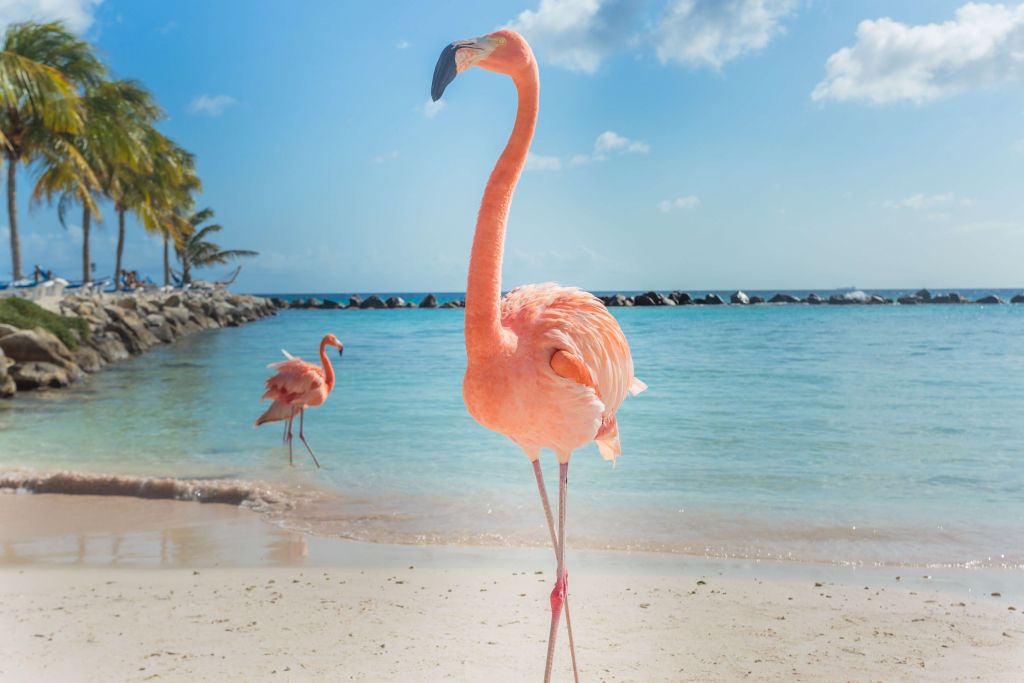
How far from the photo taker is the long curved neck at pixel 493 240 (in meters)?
2.55

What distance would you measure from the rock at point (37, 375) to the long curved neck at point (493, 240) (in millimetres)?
13339

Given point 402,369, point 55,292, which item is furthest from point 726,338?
point 55,292

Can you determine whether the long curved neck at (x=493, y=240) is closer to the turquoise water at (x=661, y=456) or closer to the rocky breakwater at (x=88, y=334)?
the turquoise water at (x=661, y=456)

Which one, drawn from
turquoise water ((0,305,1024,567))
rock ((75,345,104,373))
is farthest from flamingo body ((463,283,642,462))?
rock ((75,345,104,373))

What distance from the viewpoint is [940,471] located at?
7.91 meters

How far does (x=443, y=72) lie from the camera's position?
221 centimetres

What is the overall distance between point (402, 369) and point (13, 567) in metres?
14.3

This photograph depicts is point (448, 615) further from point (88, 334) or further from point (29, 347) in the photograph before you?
point (88, 334)

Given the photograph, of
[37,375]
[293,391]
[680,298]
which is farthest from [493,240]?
[680,298]

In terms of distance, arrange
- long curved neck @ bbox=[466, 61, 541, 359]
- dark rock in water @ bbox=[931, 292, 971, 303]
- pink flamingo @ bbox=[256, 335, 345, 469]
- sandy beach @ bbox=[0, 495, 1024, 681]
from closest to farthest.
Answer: long curved neck @ bbox=[466, 61, 541, 359] → sandy beach @ bbox=[0, 495, 1024, 681] → pink flamingo @ bbox=[256, 335, 345, 469] → dark rock in water @ bbox=[931, 292, 971, 303]

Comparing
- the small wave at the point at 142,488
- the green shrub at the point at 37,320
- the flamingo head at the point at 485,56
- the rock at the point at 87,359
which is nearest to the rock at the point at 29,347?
the green shrub at the point at 37,320

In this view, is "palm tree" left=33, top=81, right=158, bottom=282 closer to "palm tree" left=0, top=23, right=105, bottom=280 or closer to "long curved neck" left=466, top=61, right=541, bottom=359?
"palm tree" left=0, top=23, right=105, bottom=280

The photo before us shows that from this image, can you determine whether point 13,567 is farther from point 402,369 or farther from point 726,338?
point 726,338

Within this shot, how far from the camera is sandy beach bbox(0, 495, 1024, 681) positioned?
11.7ft
